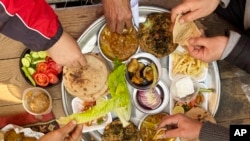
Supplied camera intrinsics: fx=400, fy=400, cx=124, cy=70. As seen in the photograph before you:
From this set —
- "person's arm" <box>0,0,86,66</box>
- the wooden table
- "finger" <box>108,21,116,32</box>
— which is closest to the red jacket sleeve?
"person's arm" <box>0,0,86,66</box>

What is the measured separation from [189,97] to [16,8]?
2.85 ft

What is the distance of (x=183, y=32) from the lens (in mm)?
1665

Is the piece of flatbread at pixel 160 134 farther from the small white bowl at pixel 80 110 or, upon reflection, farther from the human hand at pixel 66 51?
the human hand at pixel 66 51

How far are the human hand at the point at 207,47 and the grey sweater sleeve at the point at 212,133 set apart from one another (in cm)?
28

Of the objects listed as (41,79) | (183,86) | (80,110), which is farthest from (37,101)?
(183,86)

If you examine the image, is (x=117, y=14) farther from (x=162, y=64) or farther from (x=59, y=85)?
(x=59, y=85)

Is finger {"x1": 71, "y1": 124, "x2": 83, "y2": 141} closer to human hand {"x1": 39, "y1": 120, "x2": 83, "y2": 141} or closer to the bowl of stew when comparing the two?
human hand {"x1": 39, "y1": 120, "x2": 83, "y2": 141}

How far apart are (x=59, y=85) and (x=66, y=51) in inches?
14.5

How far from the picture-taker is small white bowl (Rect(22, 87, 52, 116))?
1.84 meters

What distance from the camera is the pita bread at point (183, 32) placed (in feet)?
5.38

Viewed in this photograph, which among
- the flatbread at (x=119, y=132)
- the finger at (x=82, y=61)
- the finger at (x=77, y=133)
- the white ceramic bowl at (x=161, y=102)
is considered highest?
the finger at (x=82, y=61)

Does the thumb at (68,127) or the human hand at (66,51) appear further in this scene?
the thumb at (68,127)

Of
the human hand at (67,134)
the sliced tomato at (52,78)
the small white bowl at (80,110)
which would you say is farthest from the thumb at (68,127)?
the sliced tomato at (52,78)

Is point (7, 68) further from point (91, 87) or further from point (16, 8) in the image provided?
point (16, 8)
